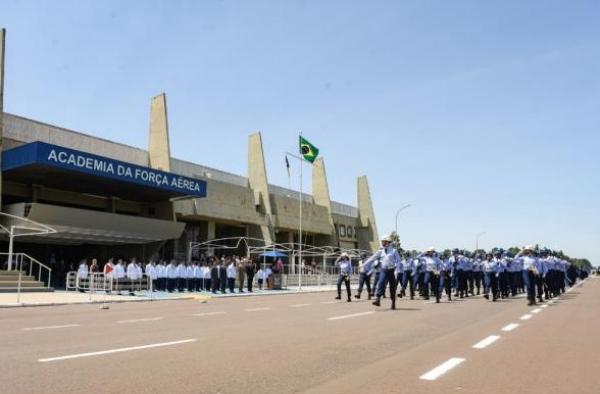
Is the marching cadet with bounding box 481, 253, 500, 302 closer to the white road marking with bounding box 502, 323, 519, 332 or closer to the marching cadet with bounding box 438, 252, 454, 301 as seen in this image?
the marching cadet with bounding box 438, 252, 454, 301

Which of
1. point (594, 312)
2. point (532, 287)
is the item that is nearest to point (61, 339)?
point (594, 312)

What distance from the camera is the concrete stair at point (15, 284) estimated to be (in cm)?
2584

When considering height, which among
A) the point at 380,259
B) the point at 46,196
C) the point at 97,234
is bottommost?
the point at 380,259

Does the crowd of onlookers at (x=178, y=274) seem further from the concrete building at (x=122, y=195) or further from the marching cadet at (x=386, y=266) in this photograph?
the marching cadet at (x=386, y=266)

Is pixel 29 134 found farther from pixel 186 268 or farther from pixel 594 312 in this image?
pixel 594 312

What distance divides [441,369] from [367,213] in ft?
228

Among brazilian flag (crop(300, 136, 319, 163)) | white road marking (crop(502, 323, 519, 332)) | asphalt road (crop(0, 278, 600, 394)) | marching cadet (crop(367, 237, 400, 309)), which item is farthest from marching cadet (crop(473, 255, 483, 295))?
brazilian flag (crop(300, 136, 319, 163))

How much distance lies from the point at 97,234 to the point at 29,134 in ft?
25.1

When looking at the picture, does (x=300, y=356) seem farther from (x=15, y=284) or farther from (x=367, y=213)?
(x=367, y=213)

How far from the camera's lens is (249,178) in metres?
53.7

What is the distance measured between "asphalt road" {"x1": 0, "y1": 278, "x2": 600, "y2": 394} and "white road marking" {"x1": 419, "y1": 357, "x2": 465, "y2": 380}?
12mm

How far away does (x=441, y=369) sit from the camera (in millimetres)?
6477

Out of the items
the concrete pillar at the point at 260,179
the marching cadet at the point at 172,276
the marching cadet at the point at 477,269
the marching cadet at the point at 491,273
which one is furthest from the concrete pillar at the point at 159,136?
the marching cadet at the point at 491,273

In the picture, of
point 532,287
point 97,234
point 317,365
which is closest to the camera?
point 317,365
